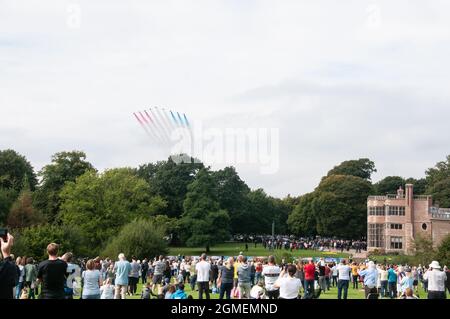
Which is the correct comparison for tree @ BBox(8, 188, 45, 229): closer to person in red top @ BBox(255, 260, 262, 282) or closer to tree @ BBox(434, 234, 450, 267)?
tree @ BBox(434, 234, 450, 267)

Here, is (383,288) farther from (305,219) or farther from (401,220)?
(305,219)

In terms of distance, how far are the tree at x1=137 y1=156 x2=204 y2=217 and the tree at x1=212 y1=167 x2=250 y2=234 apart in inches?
342

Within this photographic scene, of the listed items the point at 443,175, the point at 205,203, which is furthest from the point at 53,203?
the point at 443,175

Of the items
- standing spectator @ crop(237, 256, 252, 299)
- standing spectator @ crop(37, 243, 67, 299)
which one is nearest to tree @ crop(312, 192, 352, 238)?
standing spectator @ crop(237, 256, 252, 299)

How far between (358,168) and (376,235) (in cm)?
2887

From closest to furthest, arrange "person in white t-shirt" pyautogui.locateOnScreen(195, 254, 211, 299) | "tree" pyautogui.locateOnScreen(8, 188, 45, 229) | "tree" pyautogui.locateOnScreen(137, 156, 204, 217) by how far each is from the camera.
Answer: "person in white t-shirt" pyautogui.locateOnScreen(195, 254, 211, 299), "tree" pyautogui.locateOnScreen(8, 188, 45, 229), "tree" pyautogui.locateOnScreen(137, 156, 204, 217)

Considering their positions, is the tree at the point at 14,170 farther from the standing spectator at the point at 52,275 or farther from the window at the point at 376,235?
the standing spectator at the point at 52,275

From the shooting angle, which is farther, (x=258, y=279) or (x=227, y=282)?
(x=258, y=279)

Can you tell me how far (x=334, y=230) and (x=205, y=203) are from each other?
29.3m

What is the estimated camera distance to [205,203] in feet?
322

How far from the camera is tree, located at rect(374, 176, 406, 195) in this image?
5426 inches

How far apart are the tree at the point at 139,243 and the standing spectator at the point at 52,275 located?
48.2 m
